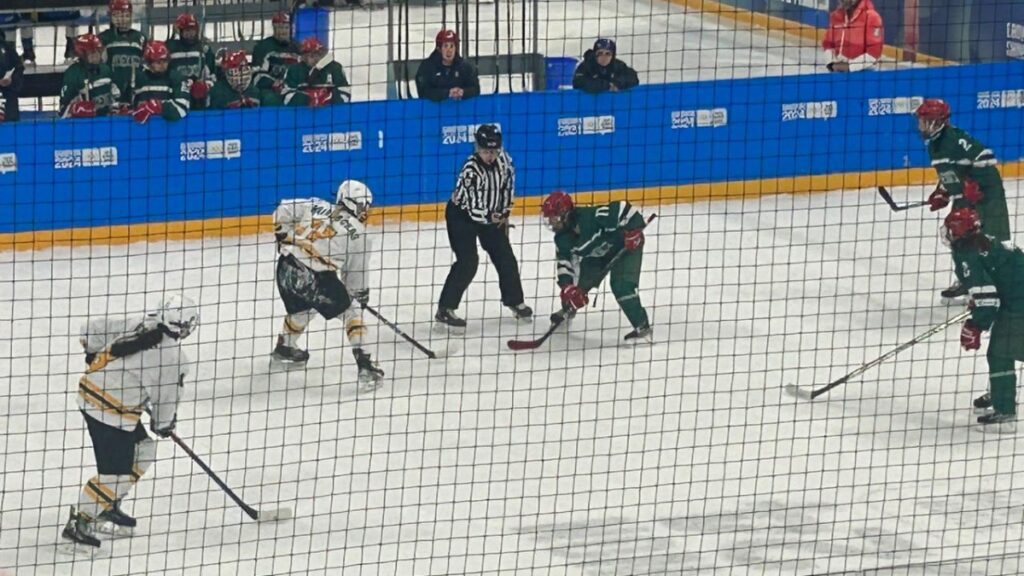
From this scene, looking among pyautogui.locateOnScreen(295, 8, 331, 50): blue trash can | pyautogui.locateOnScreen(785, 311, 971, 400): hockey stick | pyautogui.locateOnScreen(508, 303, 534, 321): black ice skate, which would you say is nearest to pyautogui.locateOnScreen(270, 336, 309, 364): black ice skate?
pyautogui.locateOnScreen(508, 303, 534, 321): black ice skate

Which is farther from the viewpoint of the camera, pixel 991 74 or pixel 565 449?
pixel 991 74

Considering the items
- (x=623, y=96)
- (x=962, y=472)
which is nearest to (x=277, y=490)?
(x=962, y=472)

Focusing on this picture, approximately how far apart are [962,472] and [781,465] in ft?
2.81

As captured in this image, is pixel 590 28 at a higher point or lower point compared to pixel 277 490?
higher

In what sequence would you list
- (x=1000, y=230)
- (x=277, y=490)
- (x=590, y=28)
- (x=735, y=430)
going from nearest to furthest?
(x=277, y=490)
(x=735, y=430)
(x=1000, y=230)
(x=590, y=28)

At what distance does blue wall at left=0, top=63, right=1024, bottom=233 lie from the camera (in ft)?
44.9

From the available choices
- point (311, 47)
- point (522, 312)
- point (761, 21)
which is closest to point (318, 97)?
point (311, 47)

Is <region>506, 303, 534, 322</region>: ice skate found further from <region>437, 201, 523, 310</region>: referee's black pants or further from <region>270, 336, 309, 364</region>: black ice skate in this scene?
<region>270, 336, 309, 364</region>: black ice skate

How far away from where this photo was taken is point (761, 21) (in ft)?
67.9

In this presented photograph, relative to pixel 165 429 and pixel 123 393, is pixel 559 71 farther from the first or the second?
pixel 123 393

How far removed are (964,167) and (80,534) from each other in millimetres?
5399

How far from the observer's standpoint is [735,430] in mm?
10828

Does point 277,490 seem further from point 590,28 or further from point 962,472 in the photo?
point 590,28

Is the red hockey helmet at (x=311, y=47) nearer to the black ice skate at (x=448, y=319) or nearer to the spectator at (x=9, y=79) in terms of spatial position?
the spectator at (x=9, y=79)
